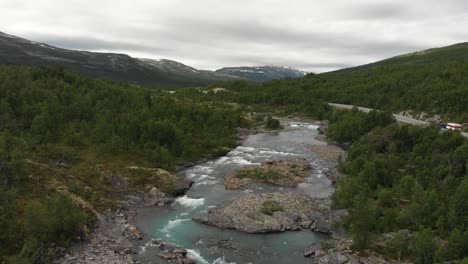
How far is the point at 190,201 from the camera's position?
5944 cm

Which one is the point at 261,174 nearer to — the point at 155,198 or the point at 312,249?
the point at 155,198

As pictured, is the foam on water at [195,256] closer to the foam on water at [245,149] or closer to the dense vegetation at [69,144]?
the dense vegetation at [69,144]

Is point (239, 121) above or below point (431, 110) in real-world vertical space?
below

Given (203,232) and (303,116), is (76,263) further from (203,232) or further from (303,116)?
(303,116)

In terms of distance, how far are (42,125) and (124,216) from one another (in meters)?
39.4

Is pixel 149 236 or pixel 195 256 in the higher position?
pixel 195 256

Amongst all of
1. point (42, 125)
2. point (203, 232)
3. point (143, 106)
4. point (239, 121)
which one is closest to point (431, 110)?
point (239, 121)

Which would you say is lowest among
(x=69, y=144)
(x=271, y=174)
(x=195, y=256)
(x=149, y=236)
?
(x=149, y=236)

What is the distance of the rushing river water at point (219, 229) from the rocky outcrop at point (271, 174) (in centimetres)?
153

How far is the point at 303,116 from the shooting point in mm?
149750

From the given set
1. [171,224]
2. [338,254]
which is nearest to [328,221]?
[338,254]

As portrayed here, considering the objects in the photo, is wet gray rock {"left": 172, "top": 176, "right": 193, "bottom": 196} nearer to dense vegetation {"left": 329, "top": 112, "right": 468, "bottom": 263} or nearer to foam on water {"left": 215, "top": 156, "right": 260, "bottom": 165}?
foam on water {"left": 215, "top": 156, "right": 260, "bottom": 165}

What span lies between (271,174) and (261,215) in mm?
17647

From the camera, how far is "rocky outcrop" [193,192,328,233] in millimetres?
49875
